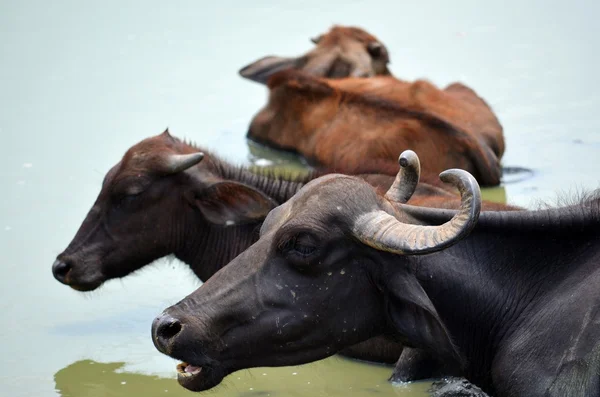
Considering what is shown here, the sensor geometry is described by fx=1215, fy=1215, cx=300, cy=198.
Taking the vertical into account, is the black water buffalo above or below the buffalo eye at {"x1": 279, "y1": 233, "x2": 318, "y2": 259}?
below

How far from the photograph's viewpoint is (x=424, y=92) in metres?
12.8

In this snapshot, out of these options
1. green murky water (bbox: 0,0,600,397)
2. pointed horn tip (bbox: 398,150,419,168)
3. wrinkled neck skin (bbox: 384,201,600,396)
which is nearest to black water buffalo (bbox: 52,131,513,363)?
green murky water (bbox: 0,0,600,397)

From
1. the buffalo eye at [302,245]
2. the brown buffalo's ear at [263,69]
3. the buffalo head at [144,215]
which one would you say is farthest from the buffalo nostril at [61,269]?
the brown buffalo's ear at [263,69]

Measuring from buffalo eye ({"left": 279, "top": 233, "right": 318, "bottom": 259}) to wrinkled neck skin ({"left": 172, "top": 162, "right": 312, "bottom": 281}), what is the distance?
2958 mm

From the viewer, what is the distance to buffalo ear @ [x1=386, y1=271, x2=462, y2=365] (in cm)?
597

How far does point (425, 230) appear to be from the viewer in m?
5.79

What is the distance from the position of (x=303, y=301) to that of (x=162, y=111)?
31.5 ft

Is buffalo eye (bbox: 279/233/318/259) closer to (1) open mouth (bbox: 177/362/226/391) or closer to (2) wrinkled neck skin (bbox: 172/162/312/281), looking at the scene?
(1) open mouth (bbox: 177/362/226/391)

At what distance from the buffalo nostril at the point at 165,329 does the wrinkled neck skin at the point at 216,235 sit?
3.10 m

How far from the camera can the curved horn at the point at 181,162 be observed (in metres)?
8.90

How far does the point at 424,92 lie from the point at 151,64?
237 inches

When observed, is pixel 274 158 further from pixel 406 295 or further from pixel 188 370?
pixel 406 295

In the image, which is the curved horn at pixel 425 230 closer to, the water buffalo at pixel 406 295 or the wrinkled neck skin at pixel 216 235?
the water buffalo at pixel 406 295

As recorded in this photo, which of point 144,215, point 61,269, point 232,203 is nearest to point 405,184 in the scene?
point 232,203
